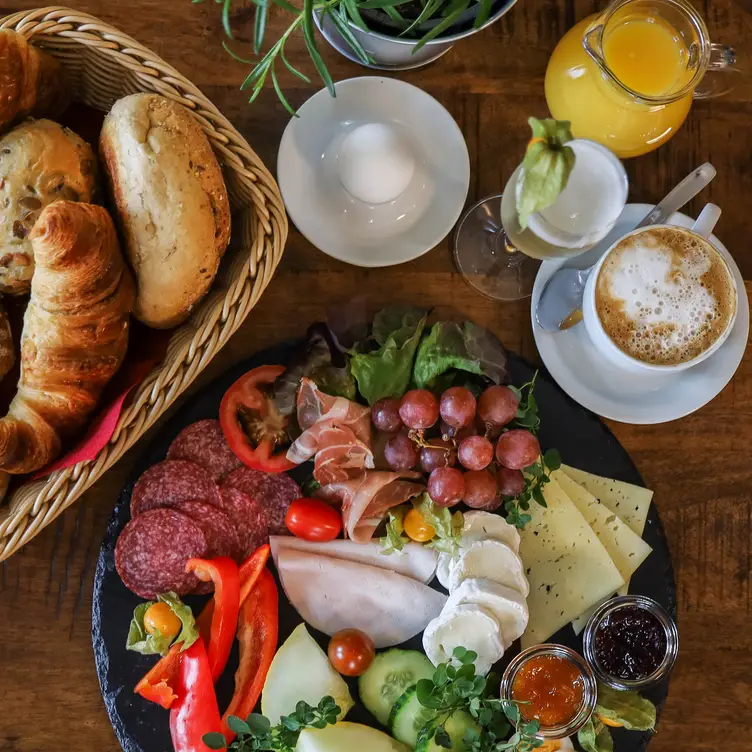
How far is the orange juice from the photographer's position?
4.05 ft

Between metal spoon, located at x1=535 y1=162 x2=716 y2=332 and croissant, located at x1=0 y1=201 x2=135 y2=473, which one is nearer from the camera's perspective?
croissant, located at x1=0 y1=201 x2=135 y2=473

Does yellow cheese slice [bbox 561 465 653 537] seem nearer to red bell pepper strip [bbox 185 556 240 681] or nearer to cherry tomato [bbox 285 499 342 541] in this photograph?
cherry tomato [bbox 285 499 342 541]

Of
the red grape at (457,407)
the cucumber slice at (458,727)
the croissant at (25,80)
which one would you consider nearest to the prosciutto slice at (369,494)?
the red grape at (457,407)

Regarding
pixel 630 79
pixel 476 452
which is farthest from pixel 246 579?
pixel 630 79

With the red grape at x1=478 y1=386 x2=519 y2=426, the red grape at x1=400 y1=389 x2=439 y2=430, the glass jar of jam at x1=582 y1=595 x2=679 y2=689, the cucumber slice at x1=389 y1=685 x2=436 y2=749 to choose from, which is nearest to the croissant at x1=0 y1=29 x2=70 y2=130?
the red grape at x1=400 y1=389 x2=439 y2=430

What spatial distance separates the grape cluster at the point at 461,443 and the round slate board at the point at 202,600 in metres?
0.12

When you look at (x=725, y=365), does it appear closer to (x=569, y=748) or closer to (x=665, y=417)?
(x=665, y=417)

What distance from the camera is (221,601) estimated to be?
127 centimetres

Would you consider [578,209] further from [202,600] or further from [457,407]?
[202,600]

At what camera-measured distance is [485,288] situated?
1.41 m

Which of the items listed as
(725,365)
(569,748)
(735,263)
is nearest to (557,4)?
(735,263)

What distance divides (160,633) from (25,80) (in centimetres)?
84

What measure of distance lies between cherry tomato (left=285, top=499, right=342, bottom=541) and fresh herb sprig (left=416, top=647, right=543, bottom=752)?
0.28 metres

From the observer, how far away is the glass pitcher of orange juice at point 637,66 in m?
1.22
